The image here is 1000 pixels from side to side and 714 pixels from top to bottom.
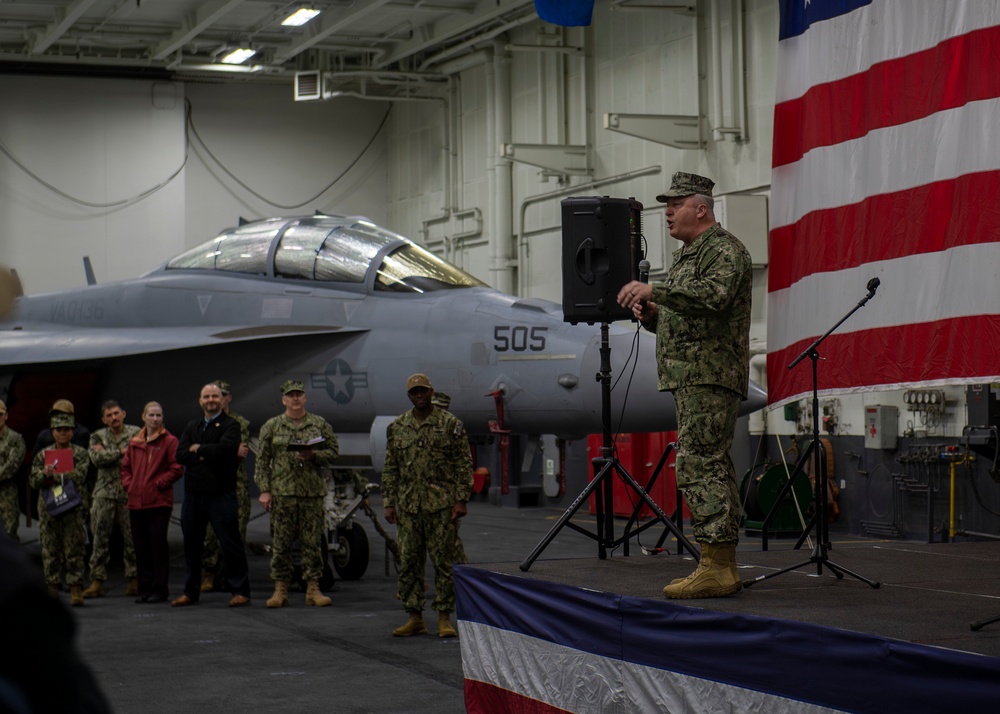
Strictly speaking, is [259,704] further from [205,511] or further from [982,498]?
[982,498]

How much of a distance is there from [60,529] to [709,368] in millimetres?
6733

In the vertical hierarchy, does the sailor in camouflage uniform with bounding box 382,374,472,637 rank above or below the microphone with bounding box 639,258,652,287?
below

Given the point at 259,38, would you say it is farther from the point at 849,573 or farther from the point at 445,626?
the point at 849,573

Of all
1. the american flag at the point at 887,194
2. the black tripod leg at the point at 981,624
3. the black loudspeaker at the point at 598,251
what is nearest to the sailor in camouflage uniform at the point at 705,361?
the black tripod leg at the point at 981,624

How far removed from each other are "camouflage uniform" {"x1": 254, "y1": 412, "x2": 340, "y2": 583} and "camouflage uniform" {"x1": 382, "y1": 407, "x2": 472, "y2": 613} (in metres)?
1.27

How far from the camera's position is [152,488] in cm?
934

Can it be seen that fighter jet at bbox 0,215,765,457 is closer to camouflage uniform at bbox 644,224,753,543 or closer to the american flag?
the american flag

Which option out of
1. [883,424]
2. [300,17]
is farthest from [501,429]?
[300,17]

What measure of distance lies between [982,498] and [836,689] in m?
9.70

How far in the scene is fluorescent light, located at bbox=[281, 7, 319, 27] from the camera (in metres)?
19.2

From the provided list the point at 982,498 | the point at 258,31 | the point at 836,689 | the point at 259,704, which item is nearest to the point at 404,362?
the point at 259,704

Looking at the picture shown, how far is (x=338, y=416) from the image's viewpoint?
31.5 ft

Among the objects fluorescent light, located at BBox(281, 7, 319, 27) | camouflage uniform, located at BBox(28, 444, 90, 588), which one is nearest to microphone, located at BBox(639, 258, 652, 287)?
camouflage uniform, located at BBox(28, 444, 90, 588)

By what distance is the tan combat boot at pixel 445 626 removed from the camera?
25.4ft
